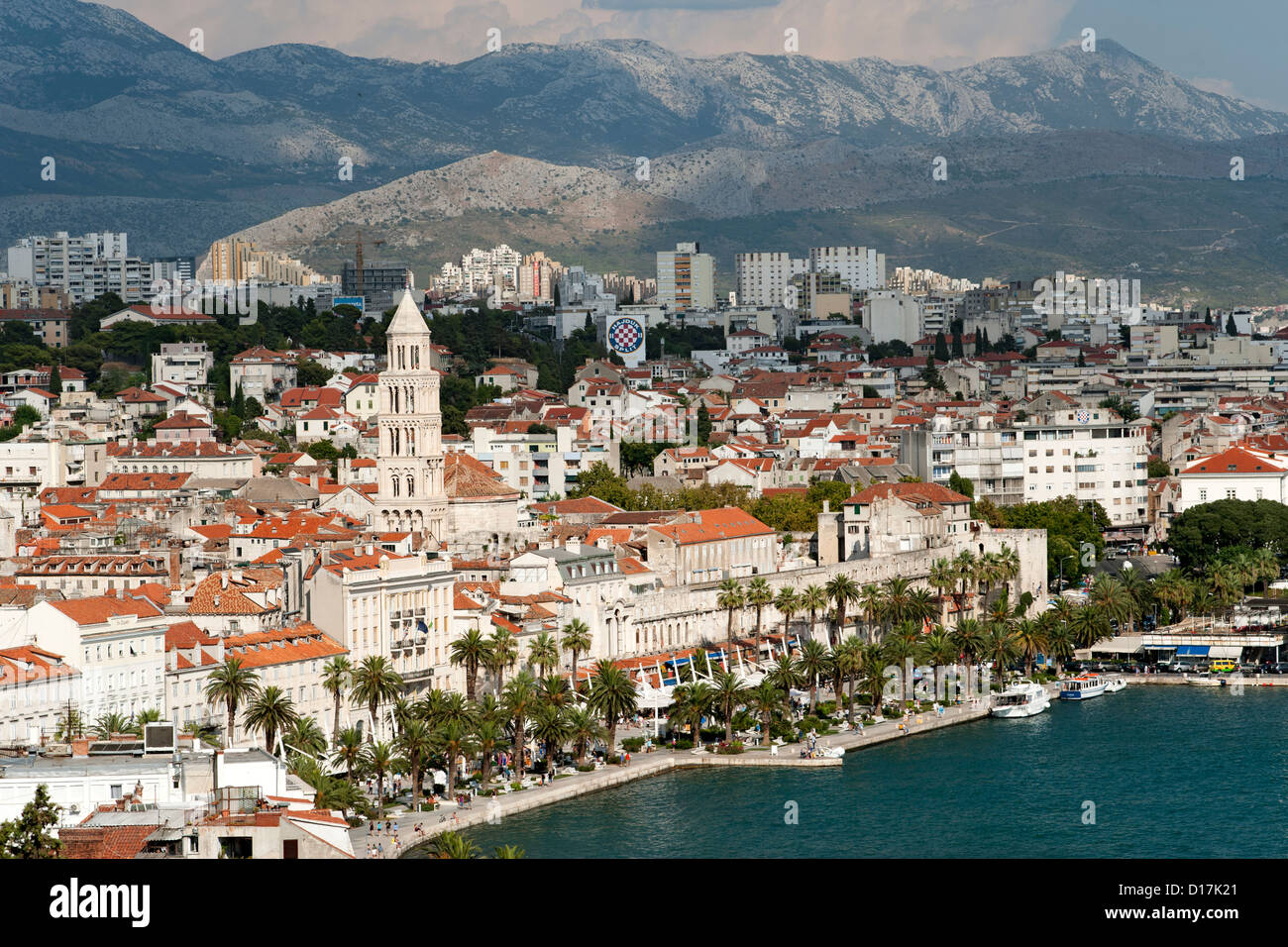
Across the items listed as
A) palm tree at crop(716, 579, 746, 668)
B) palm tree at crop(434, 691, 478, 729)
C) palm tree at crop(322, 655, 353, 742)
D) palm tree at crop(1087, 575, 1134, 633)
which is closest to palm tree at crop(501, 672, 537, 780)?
palm tree at crop(434, 691, 478, 729)

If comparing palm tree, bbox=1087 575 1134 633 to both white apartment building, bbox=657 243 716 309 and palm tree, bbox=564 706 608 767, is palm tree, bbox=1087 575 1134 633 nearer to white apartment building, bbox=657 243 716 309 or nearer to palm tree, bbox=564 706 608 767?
palm tree, bbox=564 706 608 767

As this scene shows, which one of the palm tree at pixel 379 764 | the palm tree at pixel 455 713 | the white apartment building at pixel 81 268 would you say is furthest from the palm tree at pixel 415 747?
the white apartment building at pixel 81 268

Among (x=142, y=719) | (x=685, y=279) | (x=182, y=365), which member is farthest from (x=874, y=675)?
(x=685, y=279)

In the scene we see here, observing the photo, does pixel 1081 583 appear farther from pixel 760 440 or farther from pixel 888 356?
pixel 888 356

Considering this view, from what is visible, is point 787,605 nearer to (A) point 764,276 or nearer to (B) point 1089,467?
(B) point 1089,467

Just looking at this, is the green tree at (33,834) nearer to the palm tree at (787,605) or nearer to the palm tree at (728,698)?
the palm tree at (728,698)

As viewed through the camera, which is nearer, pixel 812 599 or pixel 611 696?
pixel 611 696
